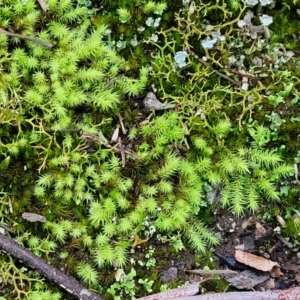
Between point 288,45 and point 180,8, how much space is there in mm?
652

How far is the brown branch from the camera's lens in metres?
3.16

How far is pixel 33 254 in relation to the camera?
10.5 ft

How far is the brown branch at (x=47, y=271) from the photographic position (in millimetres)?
3164

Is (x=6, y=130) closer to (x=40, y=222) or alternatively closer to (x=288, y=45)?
(x=40, y=222)

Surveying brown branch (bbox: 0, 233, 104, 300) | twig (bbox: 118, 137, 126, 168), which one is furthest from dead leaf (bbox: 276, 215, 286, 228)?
brown branch (bbox: 0, 233, 104, 300)

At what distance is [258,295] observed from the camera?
3113 millimetres

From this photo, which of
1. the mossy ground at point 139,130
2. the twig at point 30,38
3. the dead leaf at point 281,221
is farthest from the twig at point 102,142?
the dead leaf at point 281,221

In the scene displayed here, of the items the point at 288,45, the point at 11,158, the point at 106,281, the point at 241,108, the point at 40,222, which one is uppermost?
the point at 288,45

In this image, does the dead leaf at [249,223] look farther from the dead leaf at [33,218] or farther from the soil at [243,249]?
the dead leaf at [33,218]

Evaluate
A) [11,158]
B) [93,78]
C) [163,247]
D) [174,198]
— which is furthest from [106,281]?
[93,78]

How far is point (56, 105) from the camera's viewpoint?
326cm

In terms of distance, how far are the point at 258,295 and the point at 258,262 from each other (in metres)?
0.19

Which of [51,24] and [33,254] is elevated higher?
[51,24]

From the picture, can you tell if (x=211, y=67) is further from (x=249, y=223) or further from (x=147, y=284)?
(x=147, y=284)
